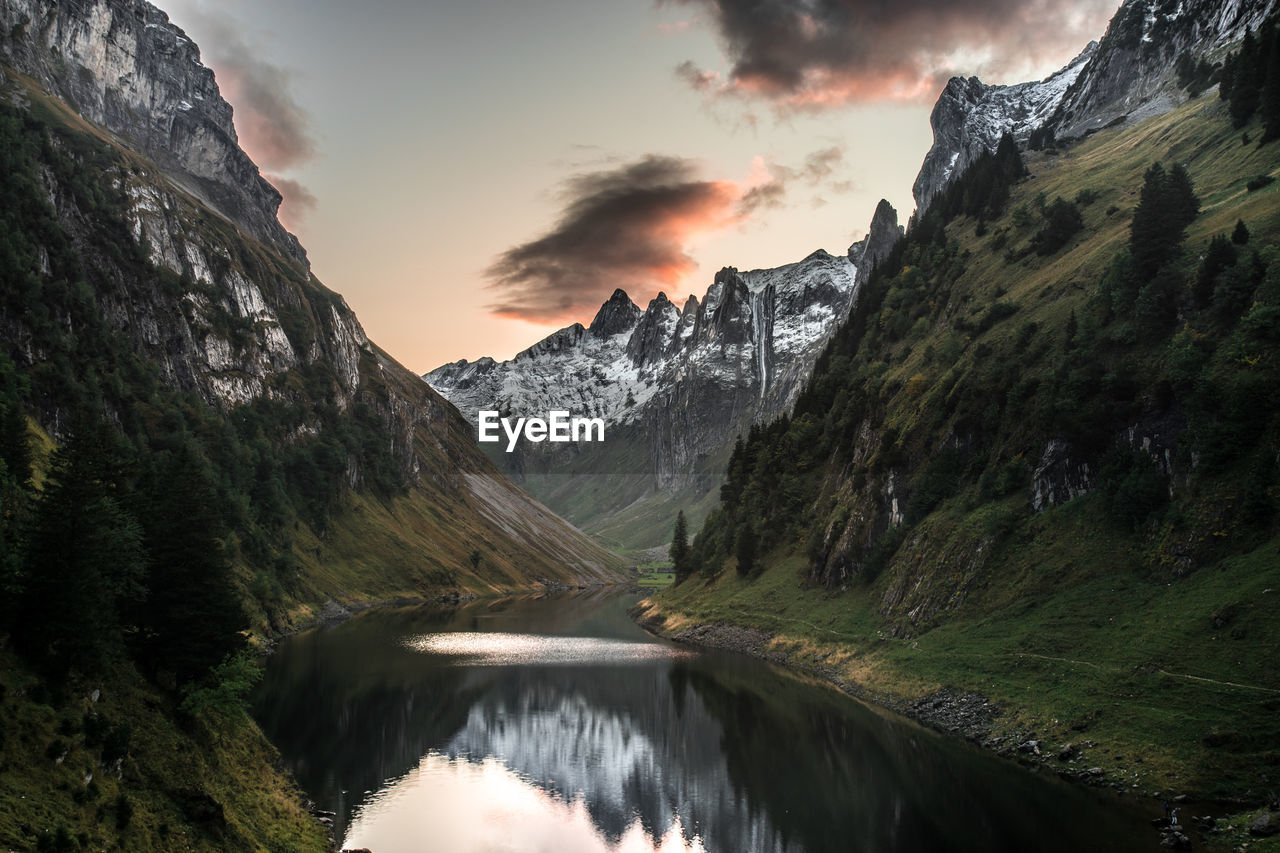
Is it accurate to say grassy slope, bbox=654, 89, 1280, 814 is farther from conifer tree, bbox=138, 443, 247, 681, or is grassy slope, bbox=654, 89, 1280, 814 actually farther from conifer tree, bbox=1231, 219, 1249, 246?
conifer tree, bbox=138, 443, 247, 681

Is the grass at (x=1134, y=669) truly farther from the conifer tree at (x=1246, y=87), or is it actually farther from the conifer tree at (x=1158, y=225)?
the conifer tree at (x=1246, y=87)

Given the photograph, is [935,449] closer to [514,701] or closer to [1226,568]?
[1226,568]

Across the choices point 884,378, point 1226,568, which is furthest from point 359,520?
point 1226,568

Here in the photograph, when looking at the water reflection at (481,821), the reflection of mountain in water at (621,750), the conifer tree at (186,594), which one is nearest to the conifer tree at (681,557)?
the reflection of mountain in water at (621,750)

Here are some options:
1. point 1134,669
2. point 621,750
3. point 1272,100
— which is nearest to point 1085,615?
point 1134,669

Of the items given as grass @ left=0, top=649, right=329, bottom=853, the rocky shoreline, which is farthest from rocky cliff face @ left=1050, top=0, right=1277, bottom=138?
grass @ left=0, top=649, right=329, bottom=853

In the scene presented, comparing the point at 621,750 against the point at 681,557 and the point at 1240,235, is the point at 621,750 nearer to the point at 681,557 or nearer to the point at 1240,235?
the point at 1240,235
